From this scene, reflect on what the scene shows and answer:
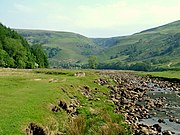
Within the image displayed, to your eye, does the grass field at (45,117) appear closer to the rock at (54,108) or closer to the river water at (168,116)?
the rock at (54,108)

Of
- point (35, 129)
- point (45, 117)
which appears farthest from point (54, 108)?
point (35, 129)

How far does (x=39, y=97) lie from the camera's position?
42500 mm

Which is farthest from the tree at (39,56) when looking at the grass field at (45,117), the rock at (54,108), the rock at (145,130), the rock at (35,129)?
the rock at (35,129)

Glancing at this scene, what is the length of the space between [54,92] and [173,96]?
145ft

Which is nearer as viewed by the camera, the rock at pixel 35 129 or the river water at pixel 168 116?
the rock at pixel 35 129

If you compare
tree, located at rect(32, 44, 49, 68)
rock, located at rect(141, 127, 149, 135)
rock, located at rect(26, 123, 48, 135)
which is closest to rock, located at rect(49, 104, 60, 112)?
rock, located at rect(26, 123, 48, 135)

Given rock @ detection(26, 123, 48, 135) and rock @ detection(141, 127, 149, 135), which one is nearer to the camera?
rock @ detection(26, 123, 48, 135)

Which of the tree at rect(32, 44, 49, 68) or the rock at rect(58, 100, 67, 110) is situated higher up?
the tree at rect(32, 44, 49, 68)

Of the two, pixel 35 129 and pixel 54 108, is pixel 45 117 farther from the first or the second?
pixel 54 108

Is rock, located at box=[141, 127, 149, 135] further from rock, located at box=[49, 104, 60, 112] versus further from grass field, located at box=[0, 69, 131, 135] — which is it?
rock, located at box=[49, 104, 60, 112]

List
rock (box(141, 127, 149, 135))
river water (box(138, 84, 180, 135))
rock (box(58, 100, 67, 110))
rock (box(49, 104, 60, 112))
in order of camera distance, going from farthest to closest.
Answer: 1. river water (box(138, 84, 180, 135))
2. rock (box(58, 100, 67, 110))
3. rock (box(49, 104, 60, 112))
4. rock (box(141, 127, 149, 135))

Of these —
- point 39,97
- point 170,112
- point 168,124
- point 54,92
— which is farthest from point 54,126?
point 170,112

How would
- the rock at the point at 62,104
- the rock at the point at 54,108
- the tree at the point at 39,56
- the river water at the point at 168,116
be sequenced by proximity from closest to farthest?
1. the rock at the point at 54,108
2. the rock at the point at 62,104
3. the river water at the point at 168,116
4. the tree at the point at 39,56

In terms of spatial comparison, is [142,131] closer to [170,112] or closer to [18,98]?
[18,98]
